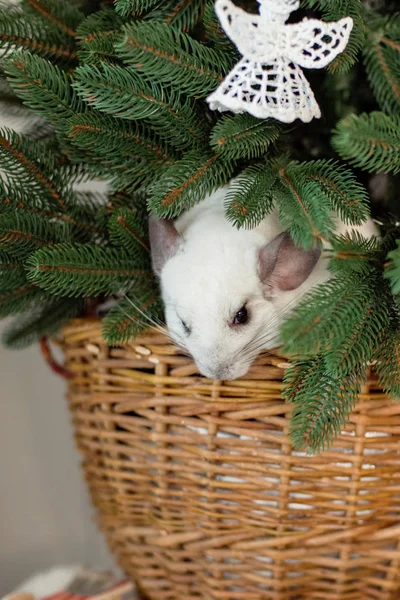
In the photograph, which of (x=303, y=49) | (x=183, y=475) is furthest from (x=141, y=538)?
(x=303, y=49)

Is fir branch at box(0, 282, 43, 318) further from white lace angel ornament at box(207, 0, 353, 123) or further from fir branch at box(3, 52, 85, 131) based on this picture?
white lace angel ornament at box(207, 0, 353, 123)

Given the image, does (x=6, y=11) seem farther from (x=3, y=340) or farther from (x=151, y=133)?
(x=3, y=340)

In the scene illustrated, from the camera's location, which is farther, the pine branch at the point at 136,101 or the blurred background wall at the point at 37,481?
the blurred background wall at the point at 37,481

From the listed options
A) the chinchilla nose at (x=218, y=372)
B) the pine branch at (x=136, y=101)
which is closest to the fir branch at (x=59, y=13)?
the pine branch at (x=136, y=101)

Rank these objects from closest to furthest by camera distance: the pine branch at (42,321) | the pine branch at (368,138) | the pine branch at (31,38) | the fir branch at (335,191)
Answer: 1. the pine branch at (368,138)
2. the fir branch at (335,191)
3. the pine branch at (31,38)
4. the pine branch at (42,321)

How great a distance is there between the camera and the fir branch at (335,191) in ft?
2.15

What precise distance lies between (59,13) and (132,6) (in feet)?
0.41

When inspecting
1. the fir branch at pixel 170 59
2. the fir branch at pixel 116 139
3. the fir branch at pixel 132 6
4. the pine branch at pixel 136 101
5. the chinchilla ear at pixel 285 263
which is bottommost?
the chinchilla ear at pixel 285 263

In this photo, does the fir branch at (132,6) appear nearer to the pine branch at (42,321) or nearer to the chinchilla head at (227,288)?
the chinchilla head at (227,288)

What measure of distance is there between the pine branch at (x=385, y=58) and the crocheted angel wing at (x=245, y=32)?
0.17m

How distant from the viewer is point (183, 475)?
2.70ft

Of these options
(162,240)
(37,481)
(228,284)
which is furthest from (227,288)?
(37,481)

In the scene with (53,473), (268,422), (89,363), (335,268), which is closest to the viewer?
(335,268)

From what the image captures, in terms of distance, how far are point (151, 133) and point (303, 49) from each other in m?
0.21
